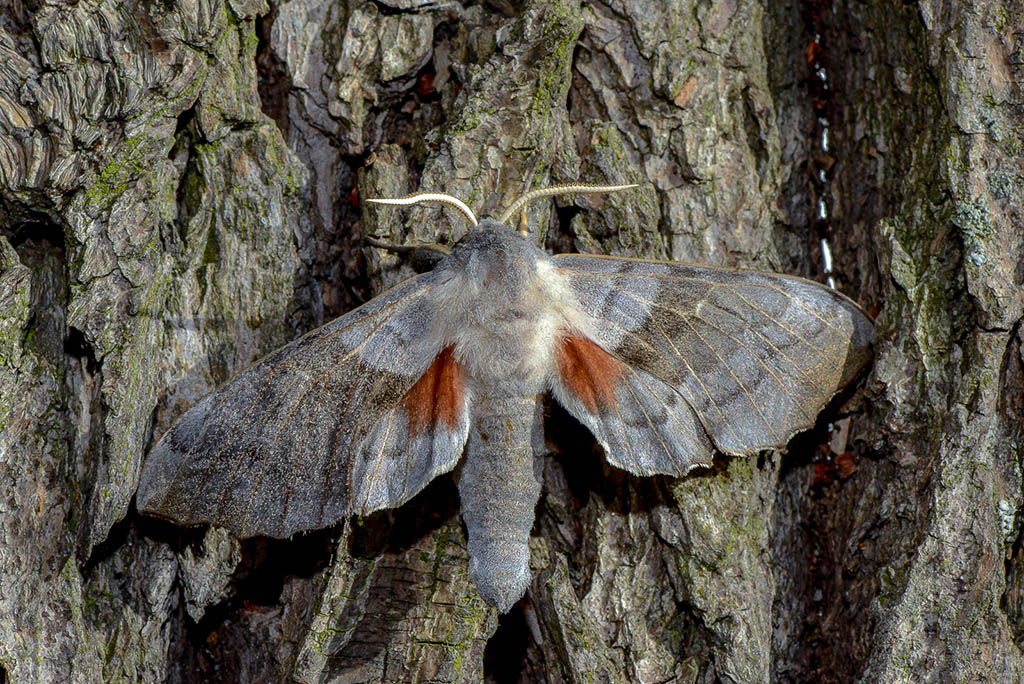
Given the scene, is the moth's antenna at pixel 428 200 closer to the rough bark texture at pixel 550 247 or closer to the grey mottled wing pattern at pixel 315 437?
the rough bark texture at pixel 550 247

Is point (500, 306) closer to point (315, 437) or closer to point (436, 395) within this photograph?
point (436, 395)

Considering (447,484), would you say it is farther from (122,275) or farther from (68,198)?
(68,198)

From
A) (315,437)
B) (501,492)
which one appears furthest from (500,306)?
(315,437)

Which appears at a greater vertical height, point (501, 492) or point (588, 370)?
point (588, 370)

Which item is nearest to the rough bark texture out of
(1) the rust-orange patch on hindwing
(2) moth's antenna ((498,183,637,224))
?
(2) moth's antenna ((498,183,637,224))

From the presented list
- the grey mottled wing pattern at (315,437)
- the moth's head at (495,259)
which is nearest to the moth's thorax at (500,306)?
the moth's head at (495,259)

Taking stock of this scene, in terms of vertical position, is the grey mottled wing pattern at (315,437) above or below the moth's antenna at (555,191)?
below

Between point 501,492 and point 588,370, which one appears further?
point 588,370

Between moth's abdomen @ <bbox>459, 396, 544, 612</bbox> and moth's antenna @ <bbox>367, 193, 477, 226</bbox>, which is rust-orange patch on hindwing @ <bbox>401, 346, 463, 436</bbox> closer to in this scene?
moth's abdomen @ <bbox>459, 396, 544, 612</bbox>

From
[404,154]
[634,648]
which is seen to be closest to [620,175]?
[404,154]
